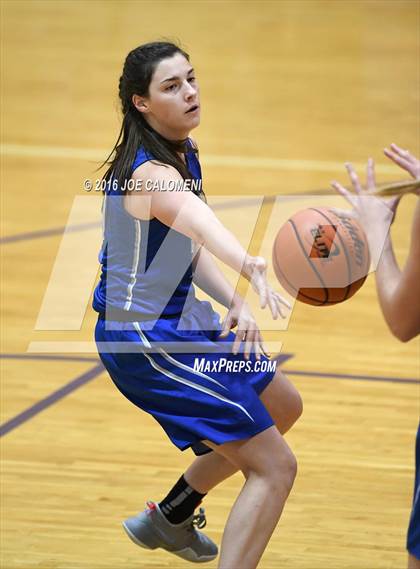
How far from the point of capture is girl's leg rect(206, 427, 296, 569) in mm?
4023

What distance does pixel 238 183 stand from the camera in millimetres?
10945

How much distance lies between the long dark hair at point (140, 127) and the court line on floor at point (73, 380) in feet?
7.83

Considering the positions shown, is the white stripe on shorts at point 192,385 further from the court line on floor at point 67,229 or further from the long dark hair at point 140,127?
the court line on floor at point 67,229

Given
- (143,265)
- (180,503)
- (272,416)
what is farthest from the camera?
(180,503)

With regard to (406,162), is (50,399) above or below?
below

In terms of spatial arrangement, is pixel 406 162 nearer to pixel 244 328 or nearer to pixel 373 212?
pixel 373 212

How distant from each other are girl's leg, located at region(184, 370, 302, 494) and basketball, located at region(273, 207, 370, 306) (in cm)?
40

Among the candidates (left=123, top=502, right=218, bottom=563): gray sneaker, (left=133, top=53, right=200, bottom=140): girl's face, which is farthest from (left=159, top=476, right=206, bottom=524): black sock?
(left=133, top=53, right=200, bottom=140): girl's face

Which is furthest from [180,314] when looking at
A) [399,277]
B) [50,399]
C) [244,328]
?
[50,399]

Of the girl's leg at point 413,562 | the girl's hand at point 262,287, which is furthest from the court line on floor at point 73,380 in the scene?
the girl's leg at point 413,562

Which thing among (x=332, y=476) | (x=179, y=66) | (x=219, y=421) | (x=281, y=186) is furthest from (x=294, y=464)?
(x=281, y=186)

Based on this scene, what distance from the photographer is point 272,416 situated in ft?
14.6

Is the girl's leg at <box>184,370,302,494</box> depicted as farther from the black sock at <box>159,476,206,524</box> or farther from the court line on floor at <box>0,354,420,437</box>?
the court line on floor at <box>0,354,420,437</box>

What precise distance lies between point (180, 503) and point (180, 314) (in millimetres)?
880
